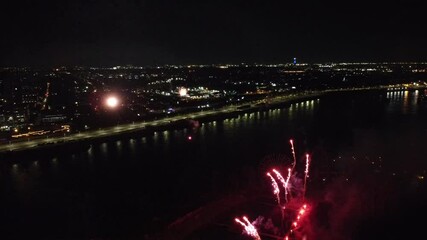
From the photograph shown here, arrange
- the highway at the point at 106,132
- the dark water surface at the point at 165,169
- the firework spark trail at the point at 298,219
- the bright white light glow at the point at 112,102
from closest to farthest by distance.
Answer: the firework spark trail at the point at 298,219
the dark water surface at the point at 165,169
the highway at the point at 106,132
the bright white light glow at the point at 112,102

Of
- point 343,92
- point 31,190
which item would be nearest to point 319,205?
point 31,190

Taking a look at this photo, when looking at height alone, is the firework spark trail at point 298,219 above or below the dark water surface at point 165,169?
above

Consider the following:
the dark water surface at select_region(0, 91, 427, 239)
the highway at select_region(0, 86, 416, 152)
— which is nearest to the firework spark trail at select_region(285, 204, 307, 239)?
the dark water surface at select_region(0, 91, 427, 239)

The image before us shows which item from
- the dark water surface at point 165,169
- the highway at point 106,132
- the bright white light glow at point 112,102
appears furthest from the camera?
the bright white light glow at point 112,102

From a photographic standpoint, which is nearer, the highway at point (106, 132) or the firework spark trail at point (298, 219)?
the firework spark trail at point (298, 219)

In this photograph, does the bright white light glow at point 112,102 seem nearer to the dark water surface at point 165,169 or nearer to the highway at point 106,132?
the highway at point 106,132

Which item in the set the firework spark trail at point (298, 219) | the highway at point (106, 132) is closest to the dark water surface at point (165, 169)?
the highway at point (106, 132)

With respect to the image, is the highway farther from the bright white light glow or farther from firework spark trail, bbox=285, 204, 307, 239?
firework spark trail, bbox=285, 204, 307, 239

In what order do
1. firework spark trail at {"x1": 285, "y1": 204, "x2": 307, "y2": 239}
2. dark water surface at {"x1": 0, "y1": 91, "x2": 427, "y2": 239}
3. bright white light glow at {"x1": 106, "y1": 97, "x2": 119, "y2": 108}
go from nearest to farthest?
firework spark trail at {"x1": 285, "y1": 204, "x2": 307, "y2": 239} → dark water surface at {"x1": 0, "y1": 91, "x2": 427, "y2": 239} → bright white light glow at {"x1": 106, "y1": 97, "x2": 119, "y2": 108}

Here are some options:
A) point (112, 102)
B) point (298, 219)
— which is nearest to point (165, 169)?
point (298, 219)
